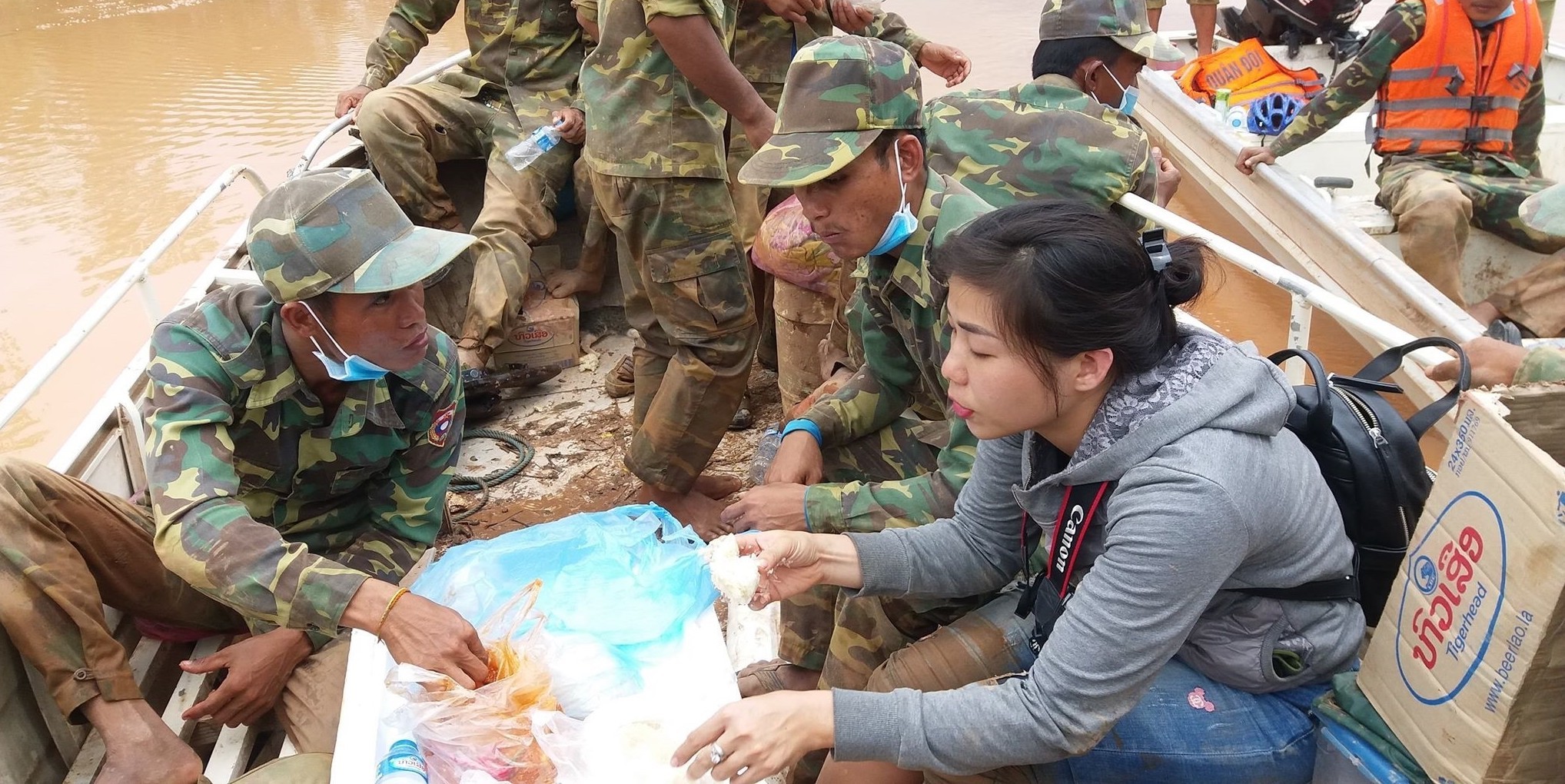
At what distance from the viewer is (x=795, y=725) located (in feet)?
5.48

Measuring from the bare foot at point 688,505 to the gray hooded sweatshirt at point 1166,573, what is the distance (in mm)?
2141

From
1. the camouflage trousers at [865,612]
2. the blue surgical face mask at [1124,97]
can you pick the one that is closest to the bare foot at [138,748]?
the camouflage trousers at [865,612]

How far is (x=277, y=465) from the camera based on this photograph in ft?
8.59

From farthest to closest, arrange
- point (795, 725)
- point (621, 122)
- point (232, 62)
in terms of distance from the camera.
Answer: point (232, 62) < point (621, 122) < point (795, 725)

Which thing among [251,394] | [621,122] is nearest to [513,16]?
[621,122]

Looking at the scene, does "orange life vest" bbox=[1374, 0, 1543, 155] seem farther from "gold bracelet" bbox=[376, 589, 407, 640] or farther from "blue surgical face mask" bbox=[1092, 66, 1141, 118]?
"gold bracelet" bbox=[376, 589, 407, 640]

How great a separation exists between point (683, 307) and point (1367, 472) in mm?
2344

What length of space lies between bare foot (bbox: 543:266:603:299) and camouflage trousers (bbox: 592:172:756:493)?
112 cm

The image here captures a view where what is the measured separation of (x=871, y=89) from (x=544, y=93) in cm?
295

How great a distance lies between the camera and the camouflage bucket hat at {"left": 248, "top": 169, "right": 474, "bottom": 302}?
7.64ft

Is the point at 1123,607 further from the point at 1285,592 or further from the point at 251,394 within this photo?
the point at 251,394

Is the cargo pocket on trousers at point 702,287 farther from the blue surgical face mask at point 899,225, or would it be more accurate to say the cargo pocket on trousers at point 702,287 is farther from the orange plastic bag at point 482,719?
the orange plastic bag at point 482,719

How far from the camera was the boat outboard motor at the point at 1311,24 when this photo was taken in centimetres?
730

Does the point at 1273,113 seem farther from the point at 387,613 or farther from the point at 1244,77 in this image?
the point at 387,613
